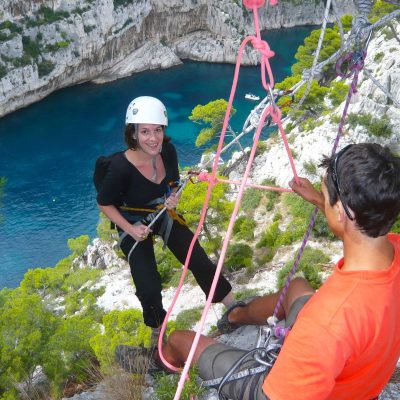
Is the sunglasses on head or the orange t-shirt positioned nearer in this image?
the orange t-shirt

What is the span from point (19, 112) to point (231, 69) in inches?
805

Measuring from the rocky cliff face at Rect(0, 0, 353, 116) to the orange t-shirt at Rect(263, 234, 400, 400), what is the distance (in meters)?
35.2

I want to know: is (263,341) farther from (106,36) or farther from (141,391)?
(106,36)

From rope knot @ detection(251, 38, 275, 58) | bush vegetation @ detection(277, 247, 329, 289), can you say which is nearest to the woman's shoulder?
rope knot @ detection(251, 38, 275, 58)

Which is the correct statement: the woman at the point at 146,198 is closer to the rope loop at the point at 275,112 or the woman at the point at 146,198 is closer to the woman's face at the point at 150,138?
the woman's face at the point at 150,138

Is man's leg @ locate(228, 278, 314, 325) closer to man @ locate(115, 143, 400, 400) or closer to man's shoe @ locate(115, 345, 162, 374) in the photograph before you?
man's shoe @ locate(115, 345, 162, 374)

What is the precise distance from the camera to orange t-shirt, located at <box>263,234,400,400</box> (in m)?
1.31

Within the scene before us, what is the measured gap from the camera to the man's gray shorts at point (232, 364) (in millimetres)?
2049

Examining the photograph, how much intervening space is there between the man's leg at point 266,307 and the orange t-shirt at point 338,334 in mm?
1205

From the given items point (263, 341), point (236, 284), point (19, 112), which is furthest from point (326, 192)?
point (19, 112)

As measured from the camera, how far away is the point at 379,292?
1.38 meters

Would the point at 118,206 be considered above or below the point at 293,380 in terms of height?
below

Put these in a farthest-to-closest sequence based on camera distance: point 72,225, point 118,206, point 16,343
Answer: point 72,225 → point 16,343 → point 118,206

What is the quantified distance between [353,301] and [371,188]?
15.0 inches
